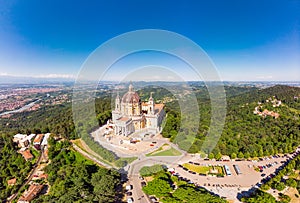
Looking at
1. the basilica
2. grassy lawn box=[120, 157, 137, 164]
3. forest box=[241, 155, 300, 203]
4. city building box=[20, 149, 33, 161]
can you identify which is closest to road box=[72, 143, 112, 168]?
grassy lawn box=[120, 157, 137, 164]

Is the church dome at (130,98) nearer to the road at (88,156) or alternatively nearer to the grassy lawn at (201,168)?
the road at (88,156)

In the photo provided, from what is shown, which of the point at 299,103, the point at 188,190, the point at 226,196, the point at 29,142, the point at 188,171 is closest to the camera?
the point at 188,190

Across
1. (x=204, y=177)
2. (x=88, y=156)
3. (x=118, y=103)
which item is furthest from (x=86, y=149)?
(x=204, y=177)

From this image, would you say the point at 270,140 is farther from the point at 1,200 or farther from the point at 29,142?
the point at 29,142

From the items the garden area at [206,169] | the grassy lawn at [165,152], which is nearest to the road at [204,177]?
the grassy lawn at [165,152]

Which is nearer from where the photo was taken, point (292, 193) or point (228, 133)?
point (292, 193)

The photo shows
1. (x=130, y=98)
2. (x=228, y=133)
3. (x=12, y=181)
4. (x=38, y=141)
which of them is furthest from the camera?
(x=228, y=133)

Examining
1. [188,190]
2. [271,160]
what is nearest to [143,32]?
[188,190]

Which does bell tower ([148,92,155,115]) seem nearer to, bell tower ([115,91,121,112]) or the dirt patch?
bell tower ([115,91,121,112])

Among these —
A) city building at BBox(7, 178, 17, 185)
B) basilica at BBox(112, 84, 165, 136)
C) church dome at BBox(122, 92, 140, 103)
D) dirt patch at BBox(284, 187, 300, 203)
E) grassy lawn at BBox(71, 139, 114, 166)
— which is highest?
church dome at BBox(122, 92, 140, 103)

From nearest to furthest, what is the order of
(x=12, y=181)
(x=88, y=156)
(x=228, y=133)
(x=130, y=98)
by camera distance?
1. (x=12, y=181)
2. (x=88, y=156)
3. (x=130, y=98)
4. (x=228, y=133)

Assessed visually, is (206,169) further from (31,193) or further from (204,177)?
(31,193)
